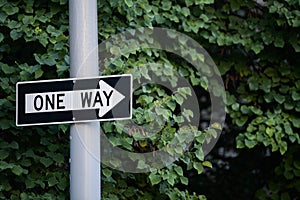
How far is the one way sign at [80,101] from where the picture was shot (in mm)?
2406

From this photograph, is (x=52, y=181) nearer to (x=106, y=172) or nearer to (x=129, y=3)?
(x=106, y=172)

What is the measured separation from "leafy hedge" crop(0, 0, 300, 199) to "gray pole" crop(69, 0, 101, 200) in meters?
1.00

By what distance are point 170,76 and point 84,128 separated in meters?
1.54

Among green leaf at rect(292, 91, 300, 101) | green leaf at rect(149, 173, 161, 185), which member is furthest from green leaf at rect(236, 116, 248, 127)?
green leaf at rect(149, 173, 161, 185)

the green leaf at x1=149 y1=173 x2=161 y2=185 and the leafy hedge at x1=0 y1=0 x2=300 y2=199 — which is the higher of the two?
the leafy hedge at x1=0 y1=0 x2=300 y2=199

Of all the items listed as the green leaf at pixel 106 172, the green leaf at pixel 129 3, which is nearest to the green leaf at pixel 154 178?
the green leaf at pixel 106 172

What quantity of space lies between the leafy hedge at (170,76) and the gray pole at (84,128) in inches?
39.5

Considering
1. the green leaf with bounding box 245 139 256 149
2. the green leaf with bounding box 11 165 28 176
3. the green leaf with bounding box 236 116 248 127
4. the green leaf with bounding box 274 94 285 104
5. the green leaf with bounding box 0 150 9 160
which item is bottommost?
the green leaf with bounding box 11 165 28 176

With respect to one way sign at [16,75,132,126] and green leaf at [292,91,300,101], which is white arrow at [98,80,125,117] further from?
green leaf at [292,91,300,101]

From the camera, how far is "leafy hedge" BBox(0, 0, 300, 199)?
3.55 m

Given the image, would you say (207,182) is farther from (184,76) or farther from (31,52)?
(31,52)

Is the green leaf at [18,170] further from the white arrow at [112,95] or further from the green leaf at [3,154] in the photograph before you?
the white arrow at [112,95]

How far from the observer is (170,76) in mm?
3895

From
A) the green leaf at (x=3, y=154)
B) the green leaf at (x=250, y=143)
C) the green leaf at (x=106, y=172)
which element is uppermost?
the green leaf at (x=250, y=143)
